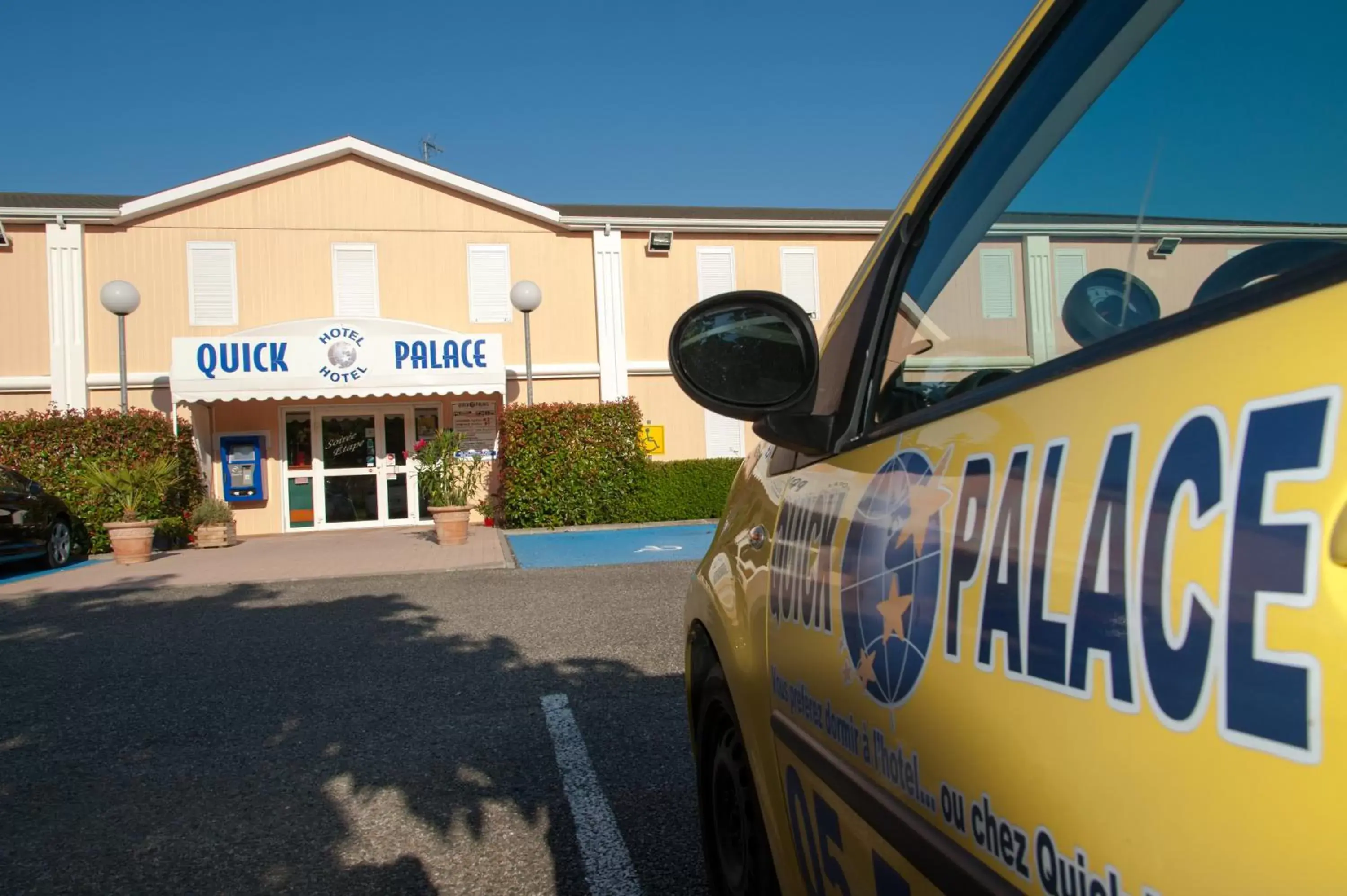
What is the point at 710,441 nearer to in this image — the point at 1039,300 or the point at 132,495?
the point at 132,495

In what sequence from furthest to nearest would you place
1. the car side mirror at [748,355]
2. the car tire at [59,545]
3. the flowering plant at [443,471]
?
the flowering plant at [443,471] < the car tire at [59,545] < the car side mirror at [748,355]

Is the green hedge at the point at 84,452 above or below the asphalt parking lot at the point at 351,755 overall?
above

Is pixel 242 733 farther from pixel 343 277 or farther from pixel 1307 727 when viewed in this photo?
pixel 343 277

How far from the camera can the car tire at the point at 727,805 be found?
7.32 feet

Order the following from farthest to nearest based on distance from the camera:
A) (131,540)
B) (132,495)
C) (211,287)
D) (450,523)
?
(211,287)
(450,523)
(132,495)
(131,540)

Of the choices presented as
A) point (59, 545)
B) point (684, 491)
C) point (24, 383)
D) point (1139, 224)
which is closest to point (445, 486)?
point (684, 491)

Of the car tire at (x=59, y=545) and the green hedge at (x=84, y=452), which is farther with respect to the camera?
the green hedge at (x=84, y=452)

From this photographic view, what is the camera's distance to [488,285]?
18594 mm

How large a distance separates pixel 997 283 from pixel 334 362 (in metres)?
16.3

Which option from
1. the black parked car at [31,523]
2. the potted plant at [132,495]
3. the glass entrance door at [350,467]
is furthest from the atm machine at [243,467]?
the black parked car at [31,523]

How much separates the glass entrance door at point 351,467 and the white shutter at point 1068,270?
17.8 m

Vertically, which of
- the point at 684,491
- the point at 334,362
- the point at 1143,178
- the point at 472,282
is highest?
the point at 472,282

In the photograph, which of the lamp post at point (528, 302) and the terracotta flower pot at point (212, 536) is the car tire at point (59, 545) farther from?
the lamp post at point (528, 302)

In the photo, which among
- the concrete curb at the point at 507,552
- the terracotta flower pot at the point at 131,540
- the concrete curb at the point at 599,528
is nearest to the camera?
the concrete curb at the point at 507,552
